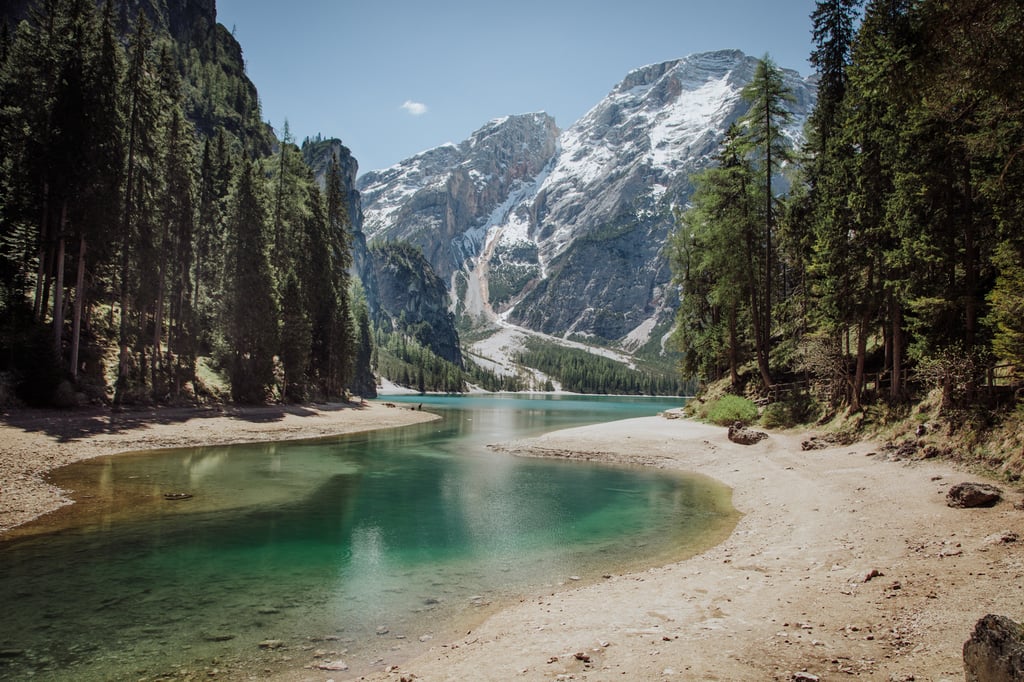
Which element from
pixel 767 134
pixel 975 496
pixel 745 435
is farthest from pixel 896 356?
pixel 767 134

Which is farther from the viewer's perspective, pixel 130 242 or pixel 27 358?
pixel 130 242

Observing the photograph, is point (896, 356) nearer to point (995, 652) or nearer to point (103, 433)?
point (995, 652)

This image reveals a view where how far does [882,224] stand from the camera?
23203mm

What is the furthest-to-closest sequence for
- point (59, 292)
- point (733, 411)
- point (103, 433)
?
point (733, 411)
point (59, 292)
point (103, 433)

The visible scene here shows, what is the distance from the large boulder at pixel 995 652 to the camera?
4461mm

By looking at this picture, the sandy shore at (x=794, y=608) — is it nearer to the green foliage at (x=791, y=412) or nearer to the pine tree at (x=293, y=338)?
the green foliage at (x=791, y=412)

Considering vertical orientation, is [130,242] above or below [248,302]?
above

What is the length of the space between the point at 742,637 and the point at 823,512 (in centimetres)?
962

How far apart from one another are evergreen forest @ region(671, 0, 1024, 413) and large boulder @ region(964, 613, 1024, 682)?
759 cm

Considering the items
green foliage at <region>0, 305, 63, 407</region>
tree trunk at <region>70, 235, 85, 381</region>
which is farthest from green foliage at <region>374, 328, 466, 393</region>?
green foliage at <region>0, 305, 63, 407</region>

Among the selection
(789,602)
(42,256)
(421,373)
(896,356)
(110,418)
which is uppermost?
(42,256)

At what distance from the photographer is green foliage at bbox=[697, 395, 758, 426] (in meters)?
34.3

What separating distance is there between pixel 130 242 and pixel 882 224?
47.1m

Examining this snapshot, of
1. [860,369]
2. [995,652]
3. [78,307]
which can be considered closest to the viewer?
[995,652]
